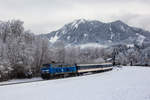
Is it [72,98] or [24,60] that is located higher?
[24,60]

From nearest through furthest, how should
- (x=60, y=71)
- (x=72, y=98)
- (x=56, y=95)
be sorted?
1. (x=72, y=98)
2. (x=56, y=95)
3. (x=60, y=71)

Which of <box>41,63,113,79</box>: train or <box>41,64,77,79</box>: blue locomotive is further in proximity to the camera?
<box>41,63,113,79</box>: train

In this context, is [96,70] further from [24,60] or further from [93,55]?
[93,55]

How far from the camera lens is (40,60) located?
56.5 meters

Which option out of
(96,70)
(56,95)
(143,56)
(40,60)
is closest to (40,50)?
(40,60)

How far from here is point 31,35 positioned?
57.5 metres

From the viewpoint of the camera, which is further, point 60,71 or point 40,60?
point 40,60

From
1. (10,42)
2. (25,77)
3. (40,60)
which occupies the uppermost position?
(10,42)

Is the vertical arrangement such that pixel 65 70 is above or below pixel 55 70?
below

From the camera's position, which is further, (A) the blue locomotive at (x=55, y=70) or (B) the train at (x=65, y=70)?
(B) the train at (x=65, y=70)

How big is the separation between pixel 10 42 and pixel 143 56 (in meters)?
122

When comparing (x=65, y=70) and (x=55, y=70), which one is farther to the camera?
(x=65, y=70)

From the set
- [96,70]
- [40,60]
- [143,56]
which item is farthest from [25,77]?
[143,56]

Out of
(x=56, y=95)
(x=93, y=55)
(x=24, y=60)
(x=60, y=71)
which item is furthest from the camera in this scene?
(x=93, y=55)
